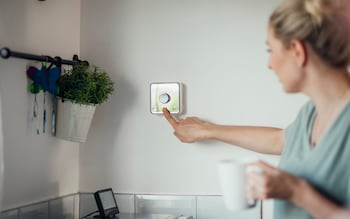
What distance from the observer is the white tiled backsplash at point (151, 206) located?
68.0 inches

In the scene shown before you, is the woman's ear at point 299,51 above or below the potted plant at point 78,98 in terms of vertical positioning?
Result: above

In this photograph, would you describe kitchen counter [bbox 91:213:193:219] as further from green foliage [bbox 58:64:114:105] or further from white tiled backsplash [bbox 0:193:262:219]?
green foliage [bbox 58:64:114:105]

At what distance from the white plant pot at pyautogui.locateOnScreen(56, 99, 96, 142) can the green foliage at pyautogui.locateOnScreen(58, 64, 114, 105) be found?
3 centimetres

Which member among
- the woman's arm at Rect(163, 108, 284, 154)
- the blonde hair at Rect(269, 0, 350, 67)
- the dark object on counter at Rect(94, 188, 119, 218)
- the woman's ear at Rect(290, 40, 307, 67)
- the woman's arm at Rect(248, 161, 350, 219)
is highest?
the blonde hair at Rect(269, 0, 350, 67)

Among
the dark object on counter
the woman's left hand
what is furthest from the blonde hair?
the dark object on counter

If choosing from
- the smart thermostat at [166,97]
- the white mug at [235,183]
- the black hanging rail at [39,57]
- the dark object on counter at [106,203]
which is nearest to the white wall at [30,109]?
the black hanging rail at [39,57]

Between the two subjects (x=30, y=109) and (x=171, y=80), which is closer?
(x=30, y=109)

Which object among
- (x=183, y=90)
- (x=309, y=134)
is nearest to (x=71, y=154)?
(x=183, y=90)

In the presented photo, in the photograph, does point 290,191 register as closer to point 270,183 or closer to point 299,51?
point 270,183

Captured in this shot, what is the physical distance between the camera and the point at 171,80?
1.80m

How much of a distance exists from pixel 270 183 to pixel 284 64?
0.81 feet

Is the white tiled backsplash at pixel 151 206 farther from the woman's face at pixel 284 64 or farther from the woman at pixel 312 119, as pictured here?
the woman's face at pixel 284 64

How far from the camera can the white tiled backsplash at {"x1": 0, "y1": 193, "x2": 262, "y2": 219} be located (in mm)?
1728

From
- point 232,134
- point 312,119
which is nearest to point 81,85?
point 232,134
